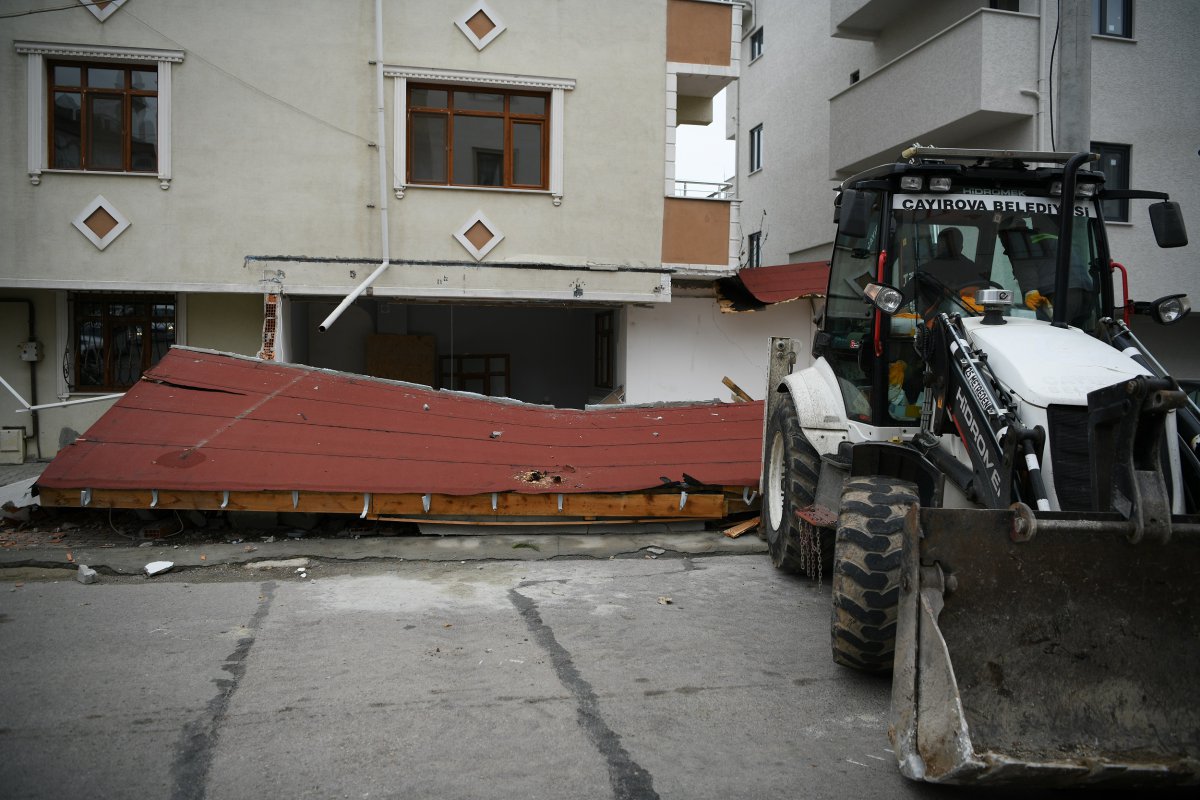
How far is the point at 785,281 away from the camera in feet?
44.9

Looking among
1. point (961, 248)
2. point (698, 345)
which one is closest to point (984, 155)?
point (961, 248)

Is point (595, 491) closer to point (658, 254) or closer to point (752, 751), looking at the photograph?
point (752, 751)

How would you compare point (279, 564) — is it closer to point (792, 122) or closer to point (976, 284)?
point (976, 284)

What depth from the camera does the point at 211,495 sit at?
8.09m

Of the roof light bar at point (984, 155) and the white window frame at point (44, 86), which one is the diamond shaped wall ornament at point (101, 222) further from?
the roof light bar at point (984, 155)

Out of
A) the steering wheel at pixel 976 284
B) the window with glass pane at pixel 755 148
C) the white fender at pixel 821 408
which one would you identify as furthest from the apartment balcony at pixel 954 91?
the steering wheel at pixel 976 284

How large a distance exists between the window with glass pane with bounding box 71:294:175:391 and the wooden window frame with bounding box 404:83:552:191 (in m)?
4.31

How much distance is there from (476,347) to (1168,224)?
13.9 m

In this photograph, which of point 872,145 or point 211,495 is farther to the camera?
point 872,145

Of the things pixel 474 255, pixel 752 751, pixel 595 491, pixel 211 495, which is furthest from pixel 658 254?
pixel 752 751

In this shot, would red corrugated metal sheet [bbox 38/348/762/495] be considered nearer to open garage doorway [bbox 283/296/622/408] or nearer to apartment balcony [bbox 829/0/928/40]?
open garage doorway [bbox 283/296/622/408]

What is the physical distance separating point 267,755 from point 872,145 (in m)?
15.1

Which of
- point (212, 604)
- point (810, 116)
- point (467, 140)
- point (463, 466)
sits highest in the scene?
point (810, 116)

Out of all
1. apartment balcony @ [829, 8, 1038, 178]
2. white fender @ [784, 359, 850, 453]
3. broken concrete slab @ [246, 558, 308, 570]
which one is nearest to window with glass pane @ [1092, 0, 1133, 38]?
apartment balcony @ [829, 8, 1038, 178]
